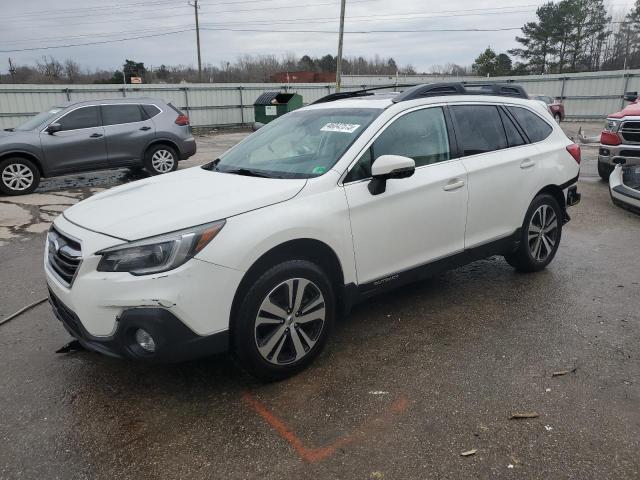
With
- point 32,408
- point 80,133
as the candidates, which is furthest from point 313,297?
point 80,133

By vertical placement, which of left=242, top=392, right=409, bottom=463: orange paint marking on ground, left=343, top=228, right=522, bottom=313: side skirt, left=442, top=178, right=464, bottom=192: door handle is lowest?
left=242, top=392, right=409, bottom=463: orange paint marking on ground

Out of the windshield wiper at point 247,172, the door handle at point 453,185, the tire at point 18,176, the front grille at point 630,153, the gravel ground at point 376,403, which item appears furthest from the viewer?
the tire at point 18,176

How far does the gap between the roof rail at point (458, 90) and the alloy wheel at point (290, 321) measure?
1.66m

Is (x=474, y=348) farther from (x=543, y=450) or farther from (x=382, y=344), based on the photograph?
(x=543, y=450)

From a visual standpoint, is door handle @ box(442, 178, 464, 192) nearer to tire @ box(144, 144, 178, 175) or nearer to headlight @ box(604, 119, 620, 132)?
headlight @ box(604, 119, 620, 132)

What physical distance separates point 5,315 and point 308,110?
3.06m

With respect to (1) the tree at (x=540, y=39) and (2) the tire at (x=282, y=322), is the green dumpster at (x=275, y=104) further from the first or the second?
(1) the tree at (x=540, y=39)

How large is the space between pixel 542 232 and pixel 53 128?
8.61 m

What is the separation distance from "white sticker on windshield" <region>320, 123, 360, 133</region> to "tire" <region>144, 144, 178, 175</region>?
7.65 m

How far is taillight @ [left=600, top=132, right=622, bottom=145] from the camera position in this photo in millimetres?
8445

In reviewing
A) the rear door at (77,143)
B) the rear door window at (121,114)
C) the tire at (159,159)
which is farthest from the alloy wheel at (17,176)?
the tire at (159,159)

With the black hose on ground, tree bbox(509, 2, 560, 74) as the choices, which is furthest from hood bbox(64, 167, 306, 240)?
tree bbox(509, 2, 560, 74)

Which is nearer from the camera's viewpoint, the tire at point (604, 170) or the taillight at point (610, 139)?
the taillight at point (610, 139)

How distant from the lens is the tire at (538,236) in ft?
15.3
